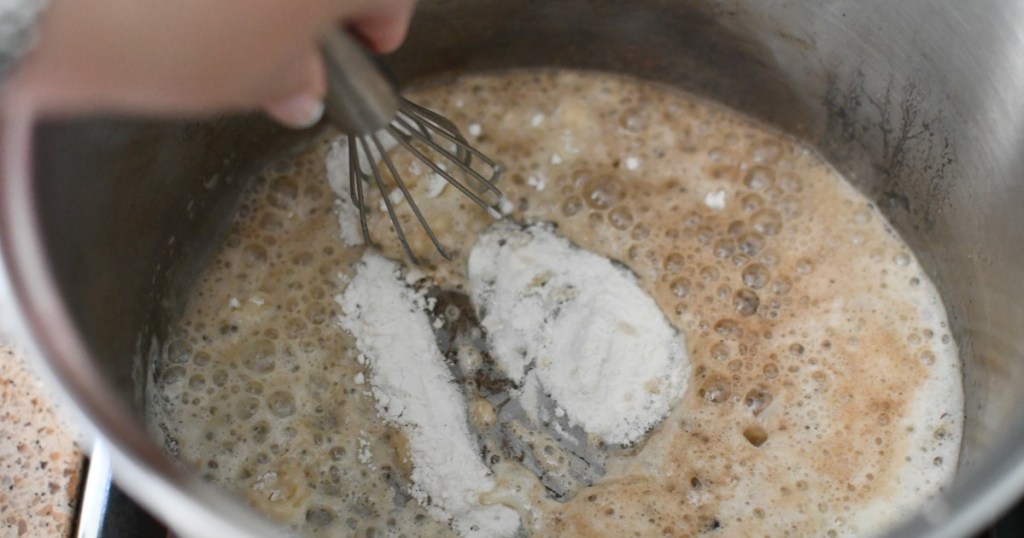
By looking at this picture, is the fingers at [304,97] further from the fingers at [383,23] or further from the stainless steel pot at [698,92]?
the stainless steel pot at [698,92]

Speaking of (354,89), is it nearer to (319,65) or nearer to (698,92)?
(319,65)

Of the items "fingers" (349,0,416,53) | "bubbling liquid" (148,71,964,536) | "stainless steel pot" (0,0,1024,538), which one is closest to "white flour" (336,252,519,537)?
"bubbling liquid" (148,71,964,536)

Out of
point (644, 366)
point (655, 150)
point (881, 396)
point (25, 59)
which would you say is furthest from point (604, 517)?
point (25, 59)

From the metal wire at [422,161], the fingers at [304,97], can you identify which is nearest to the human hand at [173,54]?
the fingers at [304,97]

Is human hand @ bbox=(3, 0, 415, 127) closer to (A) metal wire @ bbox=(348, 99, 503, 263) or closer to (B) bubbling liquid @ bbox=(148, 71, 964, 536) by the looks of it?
(A) metal wire @ bbox=(348, 99, 503, 263)

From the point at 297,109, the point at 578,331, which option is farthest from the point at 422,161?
the point at 297,109

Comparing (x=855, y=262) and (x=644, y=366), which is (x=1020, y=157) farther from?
(x=644, y=366)

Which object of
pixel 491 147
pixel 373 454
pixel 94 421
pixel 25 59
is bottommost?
pixel 373 454
